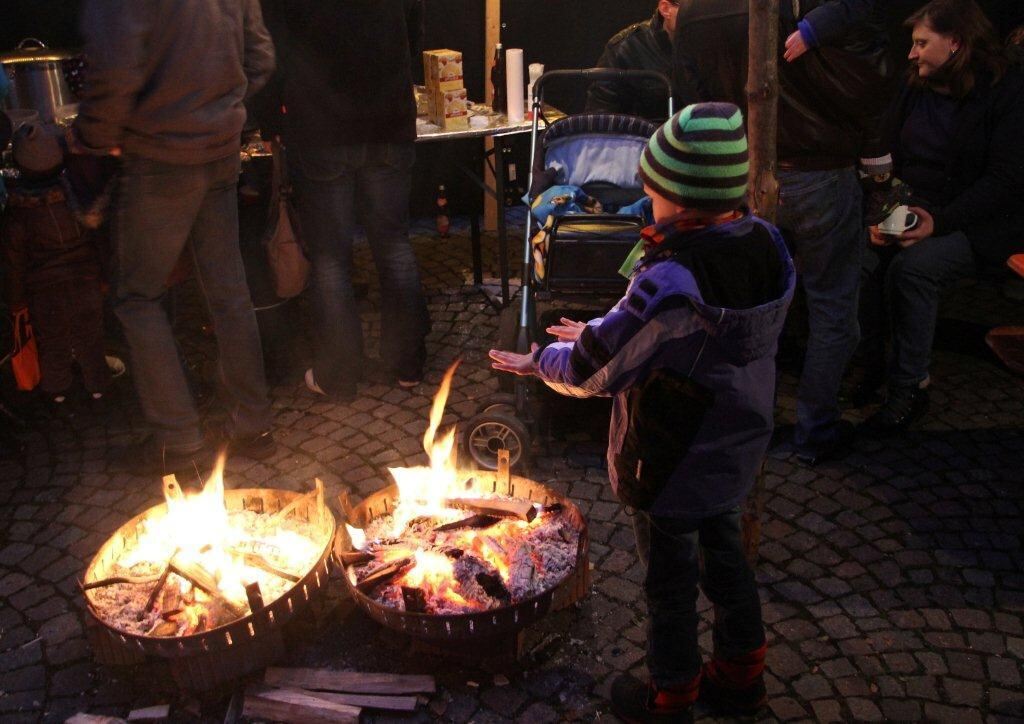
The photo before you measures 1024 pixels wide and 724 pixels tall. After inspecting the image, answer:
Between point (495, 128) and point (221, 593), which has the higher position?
point (495, 128)

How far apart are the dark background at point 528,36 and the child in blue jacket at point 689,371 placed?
558 cm

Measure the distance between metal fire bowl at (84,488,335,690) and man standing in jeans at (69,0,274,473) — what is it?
1.13 m

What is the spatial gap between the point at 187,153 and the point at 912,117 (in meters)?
4.47

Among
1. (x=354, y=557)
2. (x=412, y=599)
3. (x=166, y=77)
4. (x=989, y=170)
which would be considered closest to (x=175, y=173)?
(x=166, y=77)

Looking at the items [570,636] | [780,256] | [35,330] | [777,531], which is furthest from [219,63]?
[777,531]

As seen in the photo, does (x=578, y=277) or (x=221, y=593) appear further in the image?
(x=578, y=277)

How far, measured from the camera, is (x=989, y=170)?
5562 millimetres

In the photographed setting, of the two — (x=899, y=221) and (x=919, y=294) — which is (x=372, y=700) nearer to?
(x=919, y=294)

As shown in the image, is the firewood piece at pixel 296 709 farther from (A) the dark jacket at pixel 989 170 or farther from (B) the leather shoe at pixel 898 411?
(A) the dark jacket at pixel 989 170

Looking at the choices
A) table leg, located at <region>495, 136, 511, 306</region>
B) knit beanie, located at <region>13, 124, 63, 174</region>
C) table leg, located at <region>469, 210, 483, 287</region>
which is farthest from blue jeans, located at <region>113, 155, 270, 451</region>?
table leg, located at <region>469, 210, 483, 287</region>

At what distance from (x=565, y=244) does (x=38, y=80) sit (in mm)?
4357

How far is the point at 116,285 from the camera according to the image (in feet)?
15.5

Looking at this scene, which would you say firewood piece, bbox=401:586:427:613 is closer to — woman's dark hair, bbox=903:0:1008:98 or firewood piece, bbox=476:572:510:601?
firewood piece, bbox=476:572:510:601

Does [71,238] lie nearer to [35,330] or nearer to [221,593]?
[35,330]
